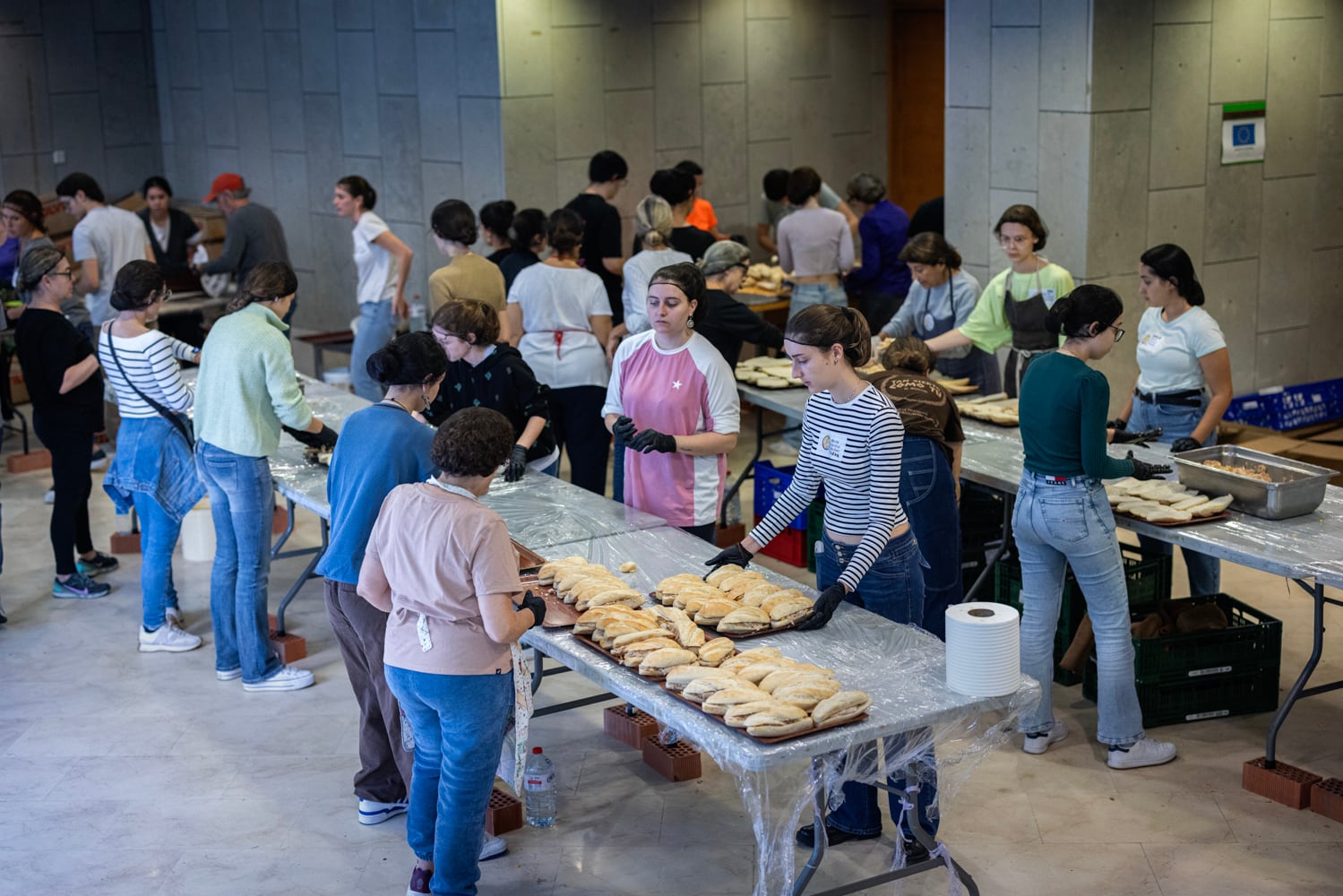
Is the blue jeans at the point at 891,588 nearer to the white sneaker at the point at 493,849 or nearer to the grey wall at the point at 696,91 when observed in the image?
the white sneaker at the point at 493,849

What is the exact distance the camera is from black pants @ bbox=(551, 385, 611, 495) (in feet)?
20.6

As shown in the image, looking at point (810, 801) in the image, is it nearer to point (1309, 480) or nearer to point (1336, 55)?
point (1309, 480)

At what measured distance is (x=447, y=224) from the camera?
21.5 ft

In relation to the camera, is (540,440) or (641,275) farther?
(641,275)

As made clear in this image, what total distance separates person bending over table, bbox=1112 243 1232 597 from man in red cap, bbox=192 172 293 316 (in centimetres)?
542

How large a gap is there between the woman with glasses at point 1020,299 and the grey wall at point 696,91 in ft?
13.5

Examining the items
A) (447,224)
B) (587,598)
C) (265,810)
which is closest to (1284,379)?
(447,224)

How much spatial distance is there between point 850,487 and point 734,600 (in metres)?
0.44

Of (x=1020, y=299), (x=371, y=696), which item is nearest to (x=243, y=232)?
(x=1020, y=299)

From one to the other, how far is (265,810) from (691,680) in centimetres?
182

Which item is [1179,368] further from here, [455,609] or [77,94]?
[77,94]

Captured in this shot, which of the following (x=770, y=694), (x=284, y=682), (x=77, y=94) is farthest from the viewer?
(x=77, y=94)

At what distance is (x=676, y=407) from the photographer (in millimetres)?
4719

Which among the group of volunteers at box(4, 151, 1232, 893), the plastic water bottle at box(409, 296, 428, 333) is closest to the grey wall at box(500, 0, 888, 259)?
the plastic water bottle at box(409, 296, 428, 333)
